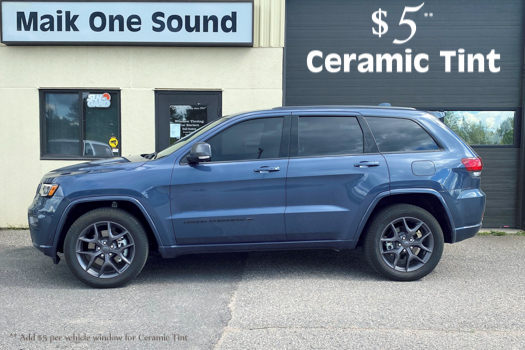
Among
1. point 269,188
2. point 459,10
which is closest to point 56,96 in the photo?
point 269,188

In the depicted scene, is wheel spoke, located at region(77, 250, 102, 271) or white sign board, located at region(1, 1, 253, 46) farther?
white sign board, located at region(1, 1, 253, 46)

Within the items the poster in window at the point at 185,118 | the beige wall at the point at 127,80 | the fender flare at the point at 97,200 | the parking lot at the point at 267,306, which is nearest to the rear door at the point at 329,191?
→ the parking lot at the point at 267,306

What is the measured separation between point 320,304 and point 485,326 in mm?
1365

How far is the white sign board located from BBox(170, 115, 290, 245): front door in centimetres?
368

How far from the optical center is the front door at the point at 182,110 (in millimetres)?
8688

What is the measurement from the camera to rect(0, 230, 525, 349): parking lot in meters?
3.83

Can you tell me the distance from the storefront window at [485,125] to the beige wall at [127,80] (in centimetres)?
307

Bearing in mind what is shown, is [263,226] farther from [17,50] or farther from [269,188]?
[17,50]

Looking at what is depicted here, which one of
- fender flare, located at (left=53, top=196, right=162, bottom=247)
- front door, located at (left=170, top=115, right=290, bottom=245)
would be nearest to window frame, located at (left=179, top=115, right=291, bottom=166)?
front door, located at (left=170, top=115, right=290, bottom=245)

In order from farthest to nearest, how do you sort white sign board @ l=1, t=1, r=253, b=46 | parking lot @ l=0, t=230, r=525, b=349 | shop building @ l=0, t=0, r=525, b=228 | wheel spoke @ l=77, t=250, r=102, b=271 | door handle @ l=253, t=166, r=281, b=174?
shop building @ l=0, t=0, r=525, b=228, white sign board @ l=1, t=1, r=253, b=46, door handle @ l=253, t=166, r=281, b=174, wheel spoke @ l=77, t=250, r=102, b=271, parking lot @ l=0, t=230, r=525, b=349

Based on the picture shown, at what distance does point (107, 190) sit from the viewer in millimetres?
5047

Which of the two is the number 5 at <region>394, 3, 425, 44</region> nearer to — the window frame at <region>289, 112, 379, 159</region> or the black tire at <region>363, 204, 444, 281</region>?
the window frame at <region>289, 112, 379, 159</region>

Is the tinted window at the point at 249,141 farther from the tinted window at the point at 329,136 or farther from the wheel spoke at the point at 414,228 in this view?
the wheel spoke at the point at 414,228

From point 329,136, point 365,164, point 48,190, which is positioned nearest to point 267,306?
point 365,164
